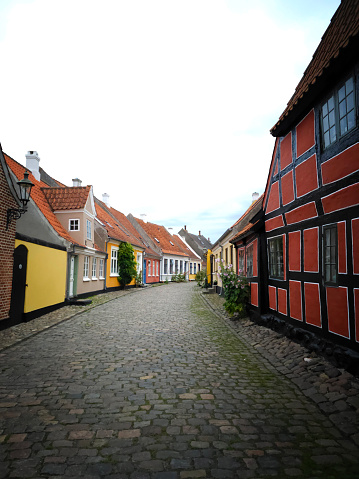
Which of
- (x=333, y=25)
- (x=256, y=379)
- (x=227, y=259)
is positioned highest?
(x=333, y=25)

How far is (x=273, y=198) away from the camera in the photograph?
8695 millimetres

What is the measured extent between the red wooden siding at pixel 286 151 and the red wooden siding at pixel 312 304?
9.66ft

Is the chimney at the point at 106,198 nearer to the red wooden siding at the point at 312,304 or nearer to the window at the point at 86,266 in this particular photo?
the window at the point at 86,266

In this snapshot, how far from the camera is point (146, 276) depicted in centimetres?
3133

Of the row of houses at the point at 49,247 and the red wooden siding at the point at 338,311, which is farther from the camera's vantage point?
the row of houses at the point at 49,247

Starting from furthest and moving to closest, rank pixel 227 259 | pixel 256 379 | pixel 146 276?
pixel 146 276 < pixel 227 259 < pixel 256 379

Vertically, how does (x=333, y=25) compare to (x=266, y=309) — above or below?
above

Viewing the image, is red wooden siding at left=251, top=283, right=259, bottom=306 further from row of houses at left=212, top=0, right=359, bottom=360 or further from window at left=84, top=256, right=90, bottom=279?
window at left=84, top=256, right=90, bottom=279

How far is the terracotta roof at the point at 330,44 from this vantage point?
562 centimetres

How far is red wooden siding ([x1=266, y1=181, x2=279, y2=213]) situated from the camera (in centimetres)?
845

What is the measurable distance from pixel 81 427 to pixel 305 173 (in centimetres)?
587

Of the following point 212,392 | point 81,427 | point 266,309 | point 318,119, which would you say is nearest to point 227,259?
point 266,309

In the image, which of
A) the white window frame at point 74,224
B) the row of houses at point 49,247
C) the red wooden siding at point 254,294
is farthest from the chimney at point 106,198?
the red wooden siding at point 254,294

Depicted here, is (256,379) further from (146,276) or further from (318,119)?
(146,276)
